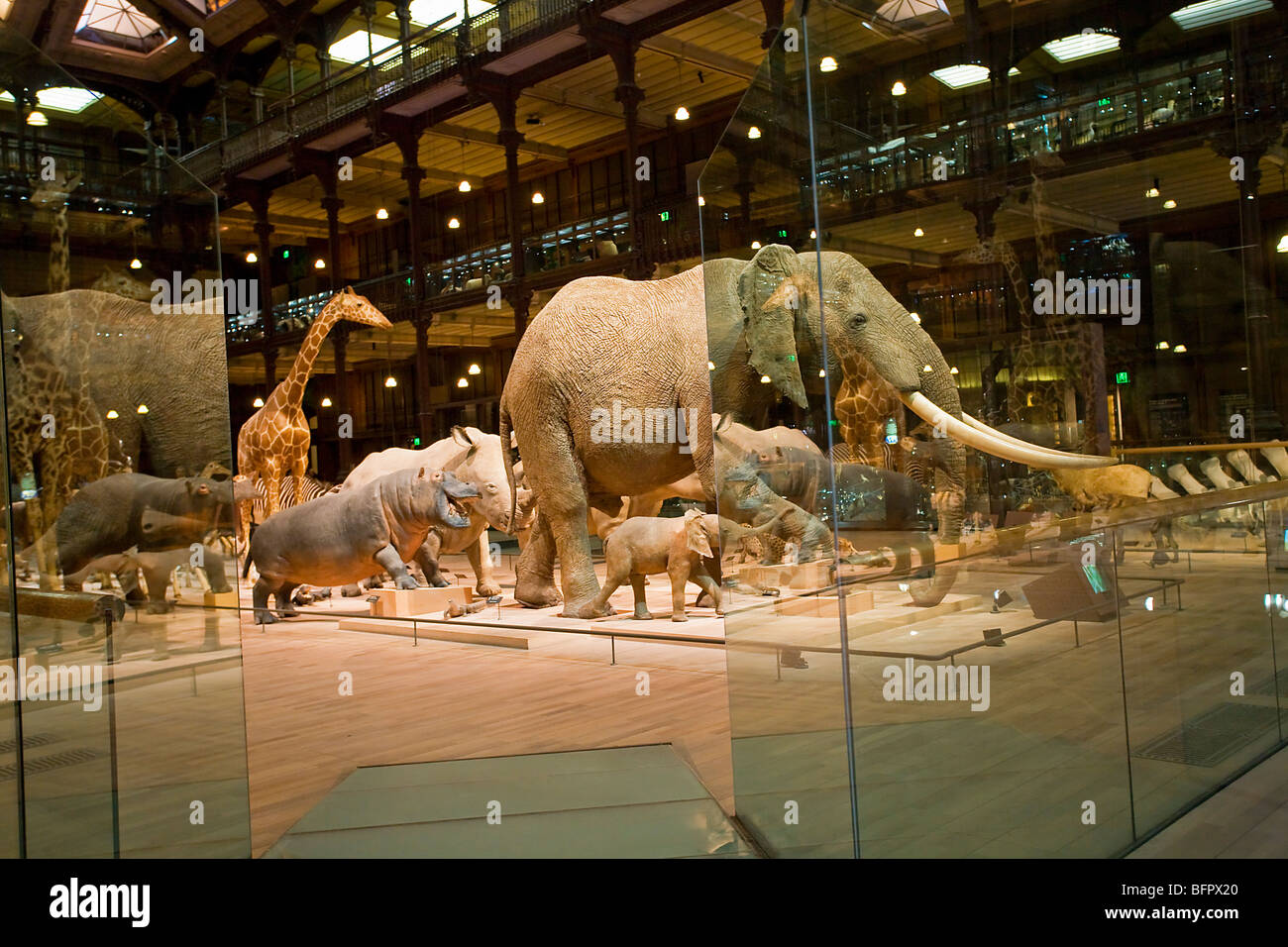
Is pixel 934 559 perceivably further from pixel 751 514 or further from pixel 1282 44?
pixel 1282 44

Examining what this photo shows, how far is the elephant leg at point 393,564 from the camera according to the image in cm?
685

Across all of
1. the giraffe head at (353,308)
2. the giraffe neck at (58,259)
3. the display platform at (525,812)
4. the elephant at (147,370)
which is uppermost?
the giraffe head at (353,308)

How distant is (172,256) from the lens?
8.48ft

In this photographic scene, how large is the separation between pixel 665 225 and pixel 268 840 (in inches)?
522

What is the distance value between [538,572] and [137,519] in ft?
15.9

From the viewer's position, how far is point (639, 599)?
6309mm

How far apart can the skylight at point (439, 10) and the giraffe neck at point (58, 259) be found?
15228mm

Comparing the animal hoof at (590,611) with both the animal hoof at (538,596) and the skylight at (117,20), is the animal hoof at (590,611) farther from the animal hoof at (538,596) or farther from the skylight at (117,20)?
the skylight at (117,20)

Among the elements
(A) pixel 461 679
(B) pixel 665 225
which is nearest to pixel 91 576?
(A) pixel 461 679

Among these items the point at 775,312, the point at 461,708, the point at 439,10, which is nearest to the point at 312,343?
the point at 461,708

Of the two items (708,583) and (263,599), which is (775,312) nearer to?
(708,583)

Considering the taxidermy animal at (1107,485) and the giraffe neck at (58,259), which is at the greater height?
the giraffe neck at (58,259)

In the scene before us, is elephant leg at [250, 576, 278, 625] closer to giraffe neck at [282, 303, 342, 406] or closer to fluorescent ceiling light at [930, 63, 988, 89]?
giraffe neck at [282, 303, 342, 406]

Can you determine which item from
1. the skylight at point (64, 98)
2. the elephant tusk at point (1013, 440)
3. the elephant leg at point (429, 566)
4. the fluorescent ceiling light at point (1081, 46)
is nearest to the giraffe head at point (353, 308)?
the elephant leg at point (429, 566)
